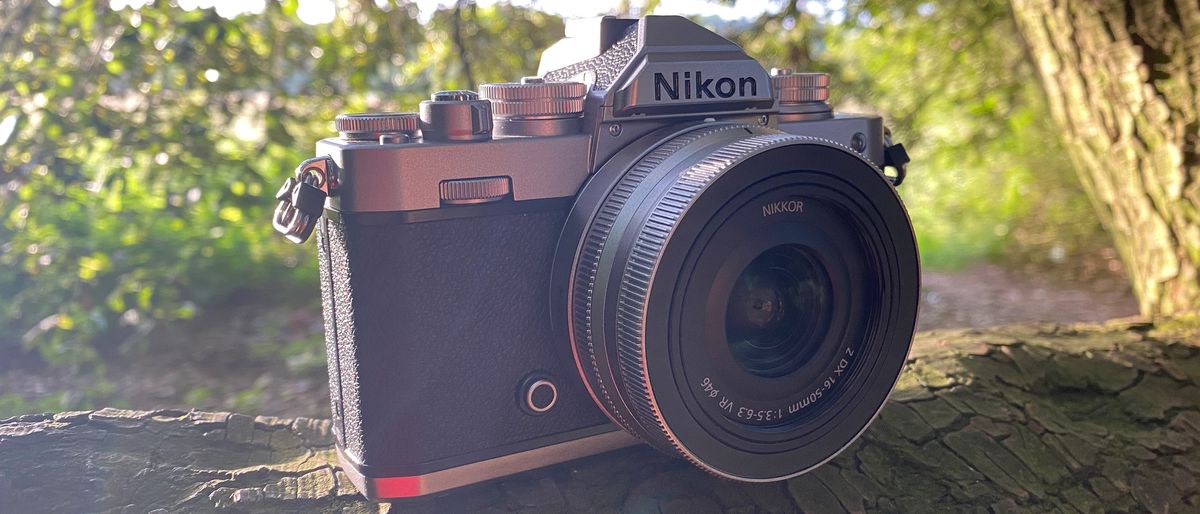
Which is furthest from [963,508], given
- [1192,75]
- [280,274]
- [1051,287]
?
[1051,287]

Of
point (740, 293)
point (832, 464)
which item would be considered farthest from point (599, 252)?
point (832, 464)

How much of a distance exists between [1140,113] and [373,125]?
1.36 m

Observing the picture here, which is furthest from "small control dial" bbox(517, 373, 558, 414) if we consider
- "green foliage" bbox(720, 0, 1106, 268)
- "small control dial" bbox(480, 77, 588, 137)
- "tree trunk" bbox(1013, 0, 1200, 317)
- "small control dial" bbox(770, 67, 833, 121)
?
"green foliage" bbox(720, 0, 1106, 268)

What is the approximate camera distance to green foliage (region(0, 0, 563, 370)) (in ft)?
6.70

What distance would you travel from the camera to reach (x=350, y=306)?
105cm

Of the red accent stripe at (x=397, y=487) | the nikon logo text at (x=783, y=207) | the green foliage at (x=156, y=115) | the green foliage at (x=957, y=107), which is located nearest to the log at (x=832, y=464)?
the red accent stripe at (x=397, y=487)

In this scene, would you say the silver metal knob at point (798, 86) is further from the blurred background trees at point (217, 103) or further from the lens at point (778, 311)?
the blurred background trees at point (217, 103)

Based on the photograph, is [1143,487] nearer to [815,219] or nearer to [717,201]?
[815,219]

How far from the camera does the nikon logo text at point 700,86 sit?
44.7 inches

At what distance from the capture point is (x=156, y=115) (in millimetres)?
2264

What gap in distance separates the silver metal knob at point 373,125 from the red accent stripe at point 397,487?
0.39 metres

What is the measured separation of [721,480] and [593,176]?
0.40 m

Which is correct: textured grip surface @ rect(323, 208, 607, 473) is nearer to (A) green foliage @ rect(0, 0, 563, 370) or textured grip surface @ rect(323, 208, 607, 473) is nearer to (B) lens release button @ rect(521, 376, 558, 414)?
(B) lens release button @ rect(521, 376, 558, 414)

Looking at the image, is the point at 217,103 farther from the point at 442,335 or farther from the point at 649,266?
the point at 649,266
